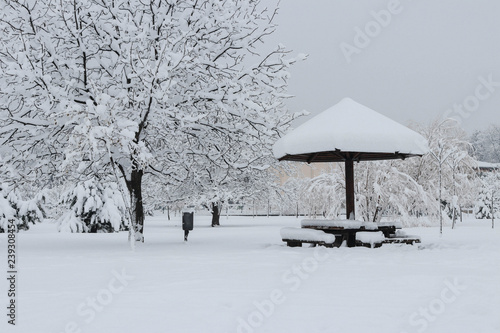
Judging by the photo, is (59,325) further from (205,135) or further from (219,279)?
(205,135)

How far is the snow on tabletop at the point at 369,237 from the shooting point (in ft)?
39.6

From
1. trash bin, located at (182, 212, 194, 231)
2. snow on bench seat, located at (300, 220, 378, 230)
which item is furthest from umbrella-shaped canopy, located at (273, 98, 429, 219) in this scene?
trash bin, located at (182, 212, 194, 231)

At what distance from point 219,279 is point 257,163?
9516mm

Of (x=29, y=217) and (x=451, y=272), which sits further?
(x=29, y=217)

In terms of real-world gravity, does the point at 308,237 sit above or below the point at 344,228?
below

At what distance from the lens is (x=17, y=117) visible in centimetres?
1211

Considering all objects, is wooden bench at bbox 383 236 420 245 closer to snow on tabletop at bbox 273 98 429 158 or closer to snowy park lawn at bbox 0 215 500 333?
snow on tabletop at bbox 273 98 429 158

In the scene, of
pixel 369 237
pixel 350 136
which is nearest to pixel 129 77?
pixel 350 136

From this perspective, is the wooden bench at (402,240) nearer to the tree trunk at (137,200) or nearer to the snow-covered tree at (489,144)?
the tree trunk at (137,200)

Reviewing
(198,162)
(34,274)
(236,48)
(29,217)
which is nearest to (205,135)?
(198,162)

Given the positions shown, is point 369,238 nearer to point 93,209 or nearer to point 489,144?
point 93,209

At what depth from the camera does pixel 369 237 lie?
12.1 m

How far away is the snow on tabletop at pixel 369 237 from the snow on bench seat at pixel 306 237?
0.66 meters

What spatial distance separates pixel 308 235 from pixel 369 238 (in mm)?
1397
